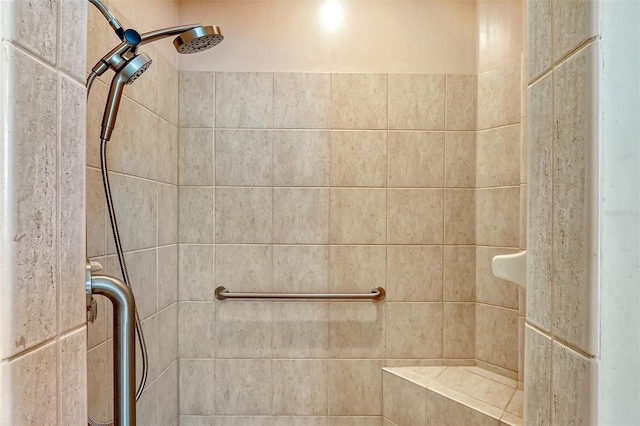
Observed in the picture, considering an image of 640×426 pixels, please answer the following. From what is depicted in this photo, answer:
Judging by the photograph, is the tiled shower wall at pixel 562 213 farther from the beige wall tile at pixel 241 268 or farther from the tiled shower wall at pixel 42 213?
the beige wall tile at pixel 241 268

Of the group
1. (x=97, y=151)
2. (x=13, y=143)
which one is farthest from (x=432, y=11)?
(x=13, y=143)

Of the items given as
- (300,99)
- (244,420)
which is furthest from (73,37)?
(244,420)

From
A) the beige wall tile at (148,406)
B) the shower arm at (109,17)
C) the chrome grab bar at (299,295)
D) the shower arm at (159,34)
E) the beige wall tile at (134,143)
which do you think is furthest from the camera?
the chrome grab bar at (299,295)

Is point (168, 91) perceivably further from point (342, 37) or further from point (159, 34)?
point (342, 37)

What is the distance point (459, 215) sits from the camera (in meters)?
1.78

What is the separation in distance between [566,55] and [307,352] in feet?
5.19

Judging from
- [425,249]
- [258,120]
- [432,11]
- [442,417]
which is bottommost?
[442,417]

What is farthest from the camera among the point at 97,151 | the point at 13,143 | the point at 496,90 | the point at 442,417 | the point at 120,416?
the point at 496,90

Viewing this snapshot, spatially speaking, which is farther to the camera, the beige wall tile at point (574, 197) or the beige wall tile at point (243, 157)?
the beige wall tile at point (243, 157)

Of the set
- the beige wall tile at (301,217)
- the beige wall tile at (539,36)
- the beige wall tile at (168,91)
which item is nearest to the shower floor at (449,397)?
the beige wall tile at (301,217)

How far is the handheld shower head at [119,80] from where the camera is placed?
97 cm

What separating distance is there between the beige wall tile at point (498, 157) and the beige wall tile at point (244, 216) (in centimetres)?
96

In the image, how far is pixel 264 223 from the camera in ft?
5.80

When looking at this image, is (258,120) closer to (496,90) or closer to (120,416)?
(496,90)
